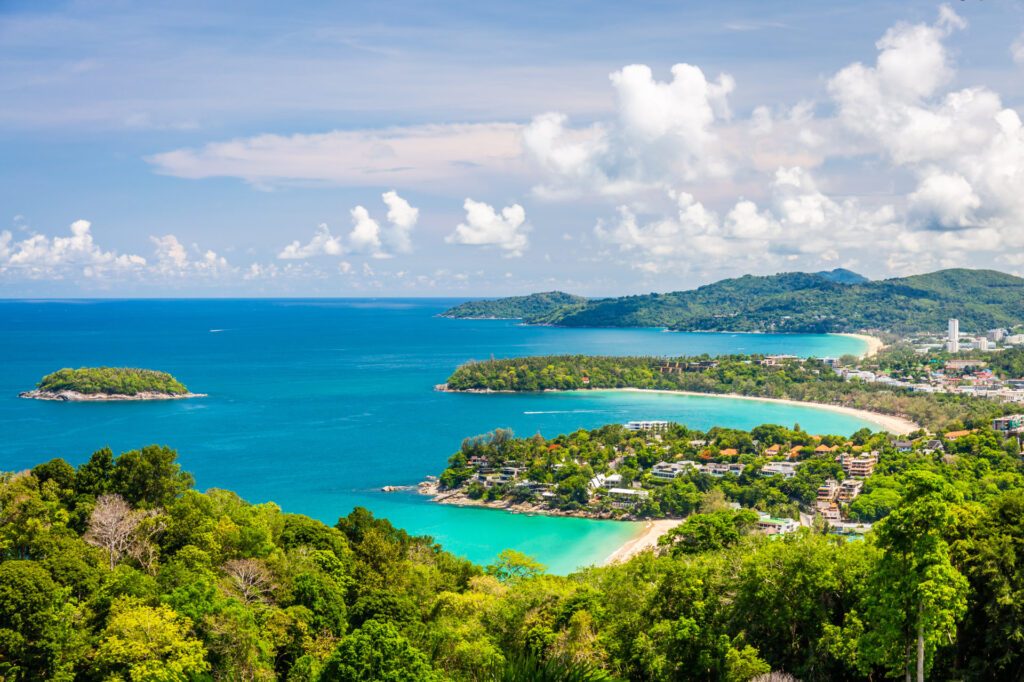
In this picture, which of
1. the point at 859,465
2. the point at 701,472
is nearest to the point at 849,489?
the point at 859,465

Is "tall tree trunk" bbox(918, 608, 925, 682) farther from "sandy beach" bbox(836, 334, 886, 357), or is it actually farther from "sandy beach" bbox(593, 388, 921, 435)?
"sandy beach" bbox(836, 334, 886, 357)

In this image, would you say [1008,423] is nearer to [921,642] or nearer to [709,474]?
[709,474]

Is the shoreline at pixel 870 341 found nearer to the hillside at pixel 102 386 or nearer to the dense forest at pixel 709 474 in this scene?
the dense forest at pixel 709 474

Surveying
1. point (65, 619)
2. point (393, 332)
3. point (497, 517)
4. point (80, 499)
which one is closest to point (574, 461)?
point (497, 517)

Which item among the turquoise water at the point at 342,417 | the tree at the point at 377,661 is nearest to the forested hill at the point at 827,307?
the turquoise water at the point at 342,417

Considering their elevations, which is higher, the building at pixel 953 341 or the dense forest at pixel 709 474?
the building at pixel 953 341

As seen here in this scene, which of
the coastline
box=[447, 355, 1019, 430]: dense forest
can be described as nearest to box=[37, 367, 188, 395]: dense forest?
the coastline

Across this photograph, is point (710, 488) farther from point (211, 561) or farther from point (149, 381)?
point (149, 381)
